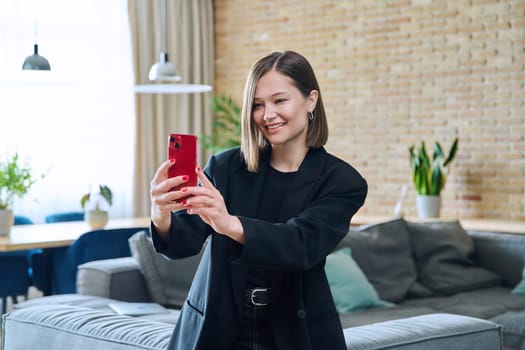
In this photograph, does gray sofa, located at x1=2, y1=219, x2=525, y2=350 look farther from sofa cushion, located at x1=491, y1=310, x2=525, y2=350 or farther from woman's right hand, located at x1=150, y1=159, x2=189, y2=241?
woman's right hand, located at x1=150, y1=159, x2=189, y2=241

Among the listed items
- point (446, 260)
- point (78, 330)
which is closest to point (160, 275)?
point (78, 330)

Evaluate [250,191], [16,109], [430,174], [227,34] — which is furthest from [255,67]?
[227,34]

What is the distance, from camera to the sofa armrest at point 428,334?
264 cm

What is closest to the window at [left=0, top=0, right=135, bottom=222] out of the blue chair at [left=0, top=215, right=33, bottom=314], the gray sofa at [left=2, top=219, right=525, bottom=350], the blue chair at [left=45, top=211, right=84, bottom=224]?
the blue chair at [left=45, top=211, right=84, bottom=224]

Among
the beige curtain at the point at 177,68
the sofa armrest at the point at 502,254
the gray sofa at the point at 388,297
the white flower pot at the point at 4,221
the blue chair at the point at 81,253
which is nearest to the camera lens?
the gray sofa at the point at 388,297

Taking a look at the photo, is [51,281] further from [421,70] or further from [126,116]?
[421,70]

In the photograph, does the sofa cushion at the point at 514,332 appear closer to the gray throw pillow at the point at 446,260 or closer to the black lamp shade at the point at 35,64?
the gray throw pillow at the point at 446,260

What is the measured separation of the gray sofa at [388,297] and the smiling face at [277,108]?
0.88 m

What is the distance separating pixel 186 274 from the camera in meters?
4.23

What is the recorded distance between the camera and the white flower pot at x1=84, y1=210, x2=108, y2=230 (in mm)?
5855

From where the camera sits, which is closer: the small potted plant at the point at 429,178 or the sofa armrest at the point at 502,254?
the sofa armrest at the point at 502,254

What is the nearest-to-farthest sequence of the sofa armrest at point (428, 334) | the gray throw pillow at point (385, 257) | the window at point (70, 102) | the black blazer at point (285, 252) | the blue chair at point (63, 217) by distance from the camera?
the black blazer at point (285, 252) < the sofa armrest at point (428, 334) < the gray throw pillow at point (385, 257) < the blue chair at point (63, 217) < the window at point (70, 102)

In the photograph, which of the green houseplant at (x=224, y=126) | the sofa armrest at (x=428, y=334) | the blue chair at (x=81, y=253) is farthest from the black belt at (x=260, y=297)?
the green houseplant at (x=224, y=126)

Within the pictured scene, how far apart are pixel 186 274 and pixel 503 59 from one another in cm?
350
